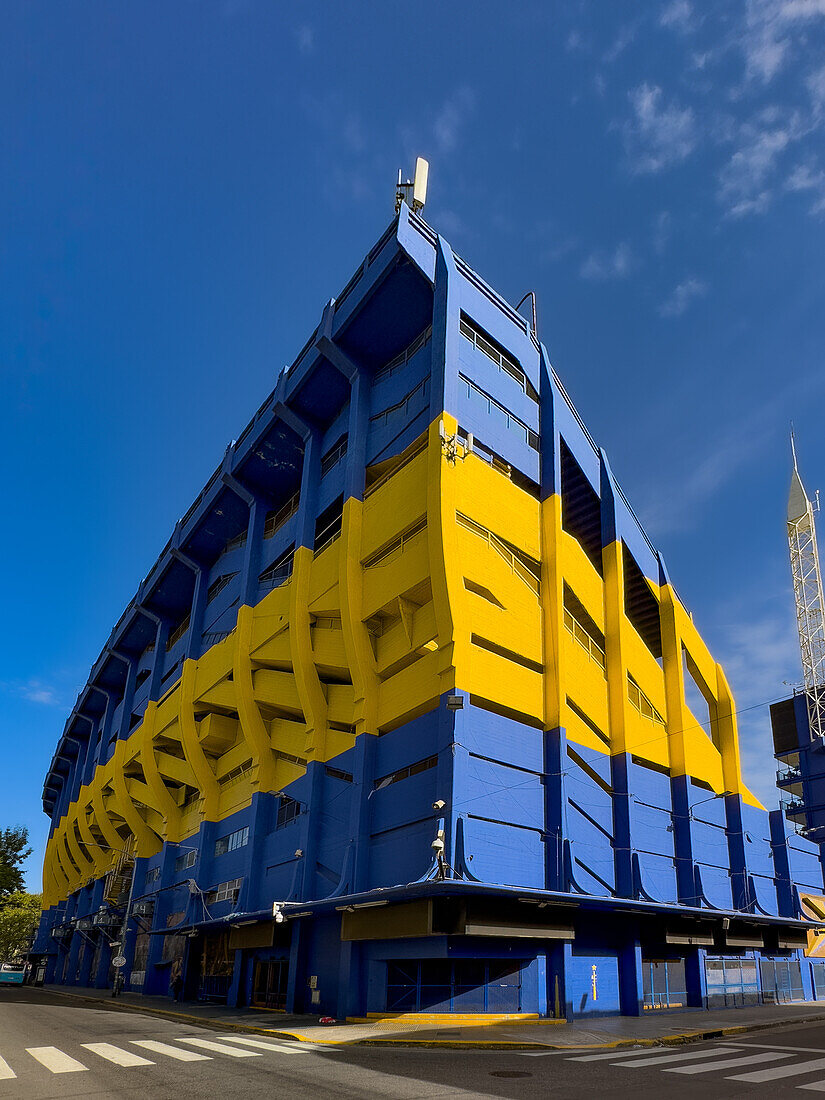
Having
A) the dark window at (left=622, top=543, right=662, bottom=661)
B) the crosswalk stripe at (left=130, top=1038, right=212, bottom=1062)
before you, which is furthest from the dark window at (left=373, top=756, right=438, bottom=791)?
the dark window at (left=622, top=543, right=662, bottom=661)

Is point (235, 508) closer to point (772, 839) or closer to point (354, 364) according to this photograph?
point (354, 364)

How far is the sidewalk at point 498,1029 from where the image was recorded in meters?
20.9

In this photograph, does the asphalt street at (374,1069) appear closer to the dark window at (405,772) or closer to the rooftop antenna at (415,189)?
the dark window at (405,772)

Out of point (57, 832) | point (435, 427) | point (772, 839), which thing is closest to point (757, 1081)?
point (435, 427)

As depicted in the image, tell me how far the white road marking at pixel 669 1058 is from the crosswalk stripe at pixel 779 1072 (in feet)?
7.31

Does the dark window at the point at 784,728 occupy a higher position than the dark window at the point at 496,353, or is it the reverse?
the dark window at the point at 496,353

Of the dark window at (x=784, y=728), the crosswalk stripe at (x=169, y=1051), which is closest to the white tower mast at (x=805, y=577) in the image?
the dark window at (x=784, y=728)

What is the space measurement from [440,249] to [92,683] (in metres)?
61.2

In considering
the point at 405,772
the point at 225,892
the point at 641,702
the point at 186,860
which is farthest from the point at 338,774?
the point at 186,860

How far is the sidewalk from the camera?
68.4ft

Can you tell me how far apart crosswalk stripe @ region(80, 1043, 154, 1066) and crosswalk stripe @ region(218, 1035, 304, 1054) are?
10.6 feet

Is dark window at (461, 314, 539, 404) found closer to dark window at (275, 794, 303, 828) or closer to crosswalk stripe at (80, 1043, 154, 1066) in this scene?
dark window at (275, 794, 303, 828)

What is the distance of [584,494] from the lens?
43.1 meters

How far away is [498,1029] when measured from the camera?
23.6 m
